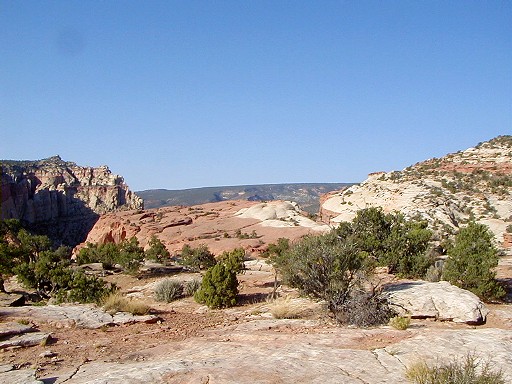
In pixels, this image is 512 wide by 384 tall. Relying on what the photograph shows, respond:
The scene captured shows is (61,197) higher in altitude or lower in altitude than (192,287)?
higher

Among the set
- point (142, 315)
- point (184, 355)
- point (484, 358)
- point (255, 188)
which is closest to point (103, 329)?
point (142, 315)

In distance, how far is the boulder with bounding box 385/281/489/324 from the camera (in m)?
9.92

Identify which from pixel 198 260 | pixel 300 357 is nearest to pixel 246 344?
pixel 300 357

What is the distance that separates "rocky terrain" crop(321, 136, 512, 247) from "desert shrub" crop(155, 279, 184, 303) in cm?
2011

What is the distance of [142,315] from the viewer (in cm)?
1101

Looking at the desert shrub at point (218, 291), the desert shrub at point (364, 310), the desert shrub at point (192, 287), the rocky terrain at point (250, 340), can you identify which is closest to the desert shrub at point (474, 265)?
the rocky terrain at point (250, 340)

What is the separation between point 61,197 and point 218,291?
8494 centimetres

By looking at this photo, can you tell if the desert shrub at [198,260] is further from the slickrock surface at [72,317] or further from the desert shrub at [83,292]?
the slickrock surface at [72,317]

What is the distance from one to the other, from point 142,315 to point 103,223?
4167 centimetres

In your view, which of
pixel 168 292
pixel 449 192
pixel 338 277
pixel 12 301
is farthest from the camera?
pixel 449 192

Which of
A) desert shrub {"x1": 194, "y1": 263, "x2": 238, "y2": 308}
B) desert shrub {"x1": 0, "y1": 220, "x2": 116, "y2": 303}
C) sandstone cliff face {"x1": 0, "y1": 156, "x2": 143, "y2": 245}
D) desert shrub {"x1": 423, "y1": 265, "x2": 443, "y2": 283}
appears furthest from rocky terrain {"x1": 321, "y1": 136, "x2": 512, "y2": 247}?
sandstone cliff face {"x1": 0, "y1": 156, "x2": 143, "y2": 245}

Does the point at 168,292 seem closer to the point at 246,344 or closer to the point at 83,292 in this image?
the point at 83,292

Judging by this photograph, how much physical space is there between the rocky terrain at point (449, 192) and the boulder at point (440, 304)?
19.2 meters

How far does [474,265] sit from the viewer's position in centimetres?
1309
